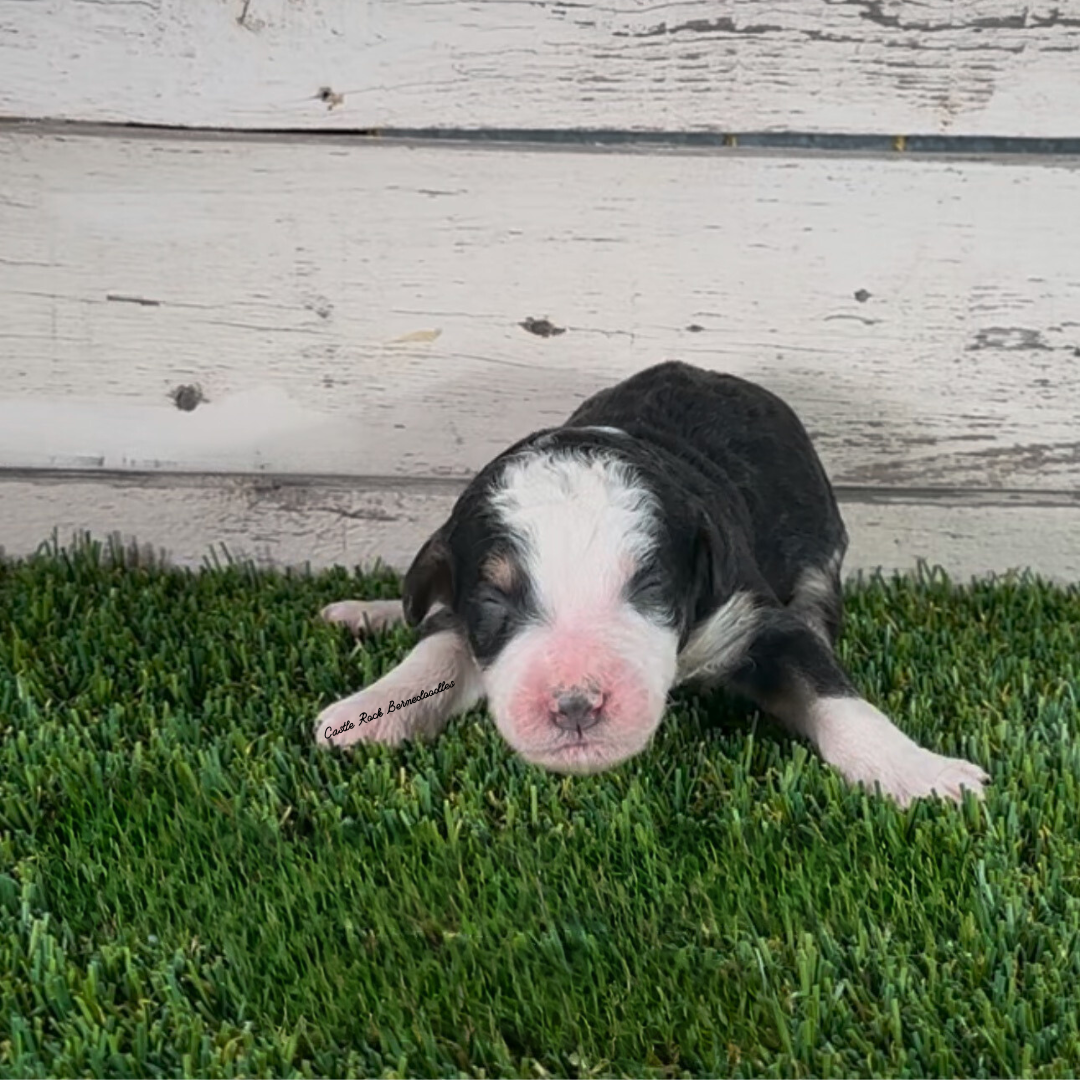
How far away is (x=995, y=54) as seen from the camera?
9.92 feet

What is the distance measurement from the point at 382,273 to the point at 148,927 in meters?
1.75

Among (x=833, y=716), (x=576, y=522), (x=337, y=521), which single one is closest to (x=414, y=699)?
(x=576, y=522)

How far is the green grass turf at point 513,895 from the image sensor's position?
5.10 ft

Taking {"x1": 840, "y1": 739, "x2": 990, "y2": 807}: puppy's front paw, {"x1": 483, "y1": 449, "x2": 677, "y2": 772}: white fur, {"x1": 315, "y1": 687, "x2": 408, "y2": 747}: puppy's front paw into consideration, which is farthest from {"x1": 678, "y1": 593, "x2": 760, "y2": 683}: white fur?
{"x1": 315, "y1": 687, "x2": 408, "y2": 747}: puppy's front paw

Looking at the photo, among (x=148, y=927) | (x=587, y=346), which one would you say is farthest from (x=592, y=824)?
(x=587, y=346)

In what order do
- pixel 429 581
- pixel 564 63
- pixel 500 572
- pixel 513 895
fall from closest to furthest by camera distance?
pixel 513 895, pixel 500 572, pixel 429 581, pixel 564 63

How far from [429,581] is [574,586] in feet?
1.20

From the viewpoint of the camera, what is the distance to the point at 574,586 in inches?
83.4

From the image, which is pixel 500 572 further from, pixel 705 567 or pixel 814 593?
pixel 814 593

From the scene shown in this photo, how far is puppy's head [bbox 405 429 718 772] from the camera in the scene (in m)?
1.97

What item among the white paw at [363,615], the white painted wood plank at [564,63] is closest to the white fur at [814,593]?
the white paw at [363,615]

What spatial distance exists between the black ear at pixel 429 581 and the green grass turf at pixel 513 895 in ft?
0.71

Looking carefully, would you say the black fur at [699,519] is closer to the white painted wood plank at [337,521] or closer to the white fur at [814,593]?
the white fur at [814,593]

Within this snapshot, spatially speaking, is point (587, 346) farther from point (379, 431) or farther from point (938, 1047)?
point (938, 1047)
